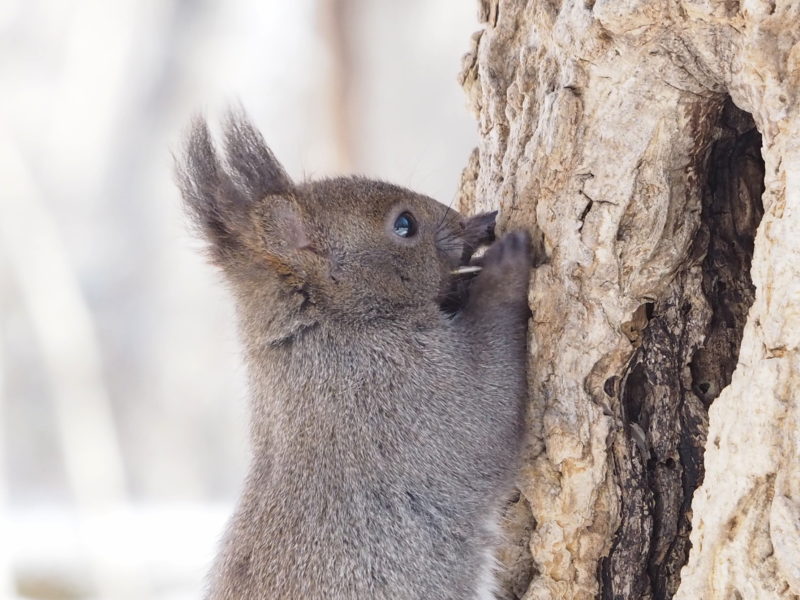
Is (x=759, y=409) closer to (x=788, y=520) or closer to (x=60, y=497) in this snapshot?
(x=788, y=520)

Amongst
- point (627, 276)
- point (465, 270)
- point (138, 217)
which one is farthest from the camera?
point (138, 217)

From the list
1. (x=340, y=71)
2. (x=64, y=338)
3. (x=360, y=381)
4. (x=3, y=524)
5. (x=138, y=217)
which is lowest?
(x=3, y=524)

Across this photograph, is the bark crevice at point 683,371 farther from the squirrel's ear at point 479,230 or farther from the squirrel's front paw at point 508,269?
the squirrel's ear at point 479,230

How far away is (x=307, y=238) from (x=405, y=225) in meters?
0.22

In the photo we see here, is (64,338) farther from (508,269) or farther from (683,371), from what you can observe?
(683,371)

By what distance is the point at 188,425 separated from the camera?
22.2 feet

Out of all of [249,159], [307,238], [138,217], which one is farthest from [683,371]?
[138,217]

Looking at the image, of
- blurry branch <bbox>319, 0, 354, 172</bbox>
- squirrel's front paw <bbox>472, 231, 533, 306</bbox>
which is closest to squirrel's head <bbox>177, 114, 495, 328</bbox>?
squirrel's front paw <bbox>472, 231, 533, 306</bbox>

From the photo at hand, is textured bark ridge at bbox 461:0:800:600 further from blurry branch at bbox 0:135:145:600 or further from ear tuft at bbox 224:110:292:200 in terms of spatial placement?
blurry branch at bbox 0:135:145:600

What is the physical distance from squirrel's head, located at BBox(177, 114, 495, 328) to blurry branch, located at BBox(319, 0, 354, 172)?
397 centimetres

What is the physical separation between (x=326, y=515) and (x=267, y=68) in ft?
15.8

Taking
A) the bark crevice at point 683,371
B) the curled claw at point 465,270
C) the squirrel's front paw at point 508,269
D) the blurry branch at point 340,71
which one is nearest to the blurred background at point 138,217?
the blurry branch at point 340,71

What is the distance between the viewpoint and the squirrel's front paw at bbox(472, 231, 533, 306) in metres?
1.88

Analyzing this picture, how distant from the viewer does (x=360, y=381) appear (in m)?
1.92
